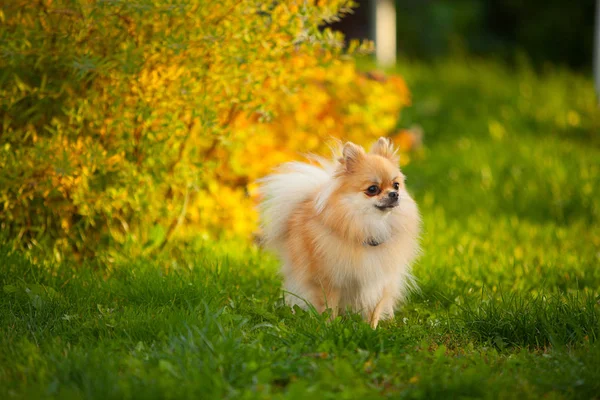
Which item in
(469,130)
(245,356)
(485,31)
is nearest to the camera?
(245,356)

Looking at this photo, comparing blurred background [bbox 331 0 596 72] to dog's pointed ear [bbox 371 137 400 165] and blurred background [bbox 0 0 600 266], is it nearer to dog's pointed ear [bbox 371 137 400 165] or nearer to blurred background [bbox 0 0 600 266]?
blurred background [bbox 0 0 600 266]

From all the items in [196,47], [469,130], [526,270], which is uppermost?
[196,47]

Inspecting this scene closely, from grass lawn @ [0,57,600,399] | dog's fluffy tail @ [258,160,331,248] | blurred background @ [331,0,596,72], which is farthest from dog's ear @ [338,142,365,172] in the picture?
blurred background @ [331,0,596,72]

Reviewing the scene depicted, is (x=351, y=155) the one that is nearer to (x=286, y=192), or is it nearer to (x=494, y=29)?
(x=286, y=192)

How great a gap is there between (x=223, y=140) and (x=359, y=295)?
1.49m

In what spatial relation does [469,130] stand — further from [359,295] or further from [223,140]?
[359,295]

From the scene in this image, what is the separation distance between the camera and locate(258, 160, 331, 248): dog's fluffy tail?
4.18 meters

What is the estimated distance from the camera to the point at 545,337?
371 centimetres

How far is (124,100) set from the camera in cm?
454

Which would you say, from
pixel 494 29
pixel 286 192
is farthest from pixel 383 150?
pixel 494 29

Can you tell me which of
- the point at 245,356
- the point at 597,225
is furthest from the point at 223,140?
the point at 597,225

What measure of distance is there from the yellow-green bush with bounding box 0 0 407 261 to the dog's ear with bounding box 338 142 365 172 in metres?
1.03

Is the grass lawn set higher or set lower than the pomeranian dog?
lower

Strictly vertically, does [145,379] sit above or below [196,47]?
below
